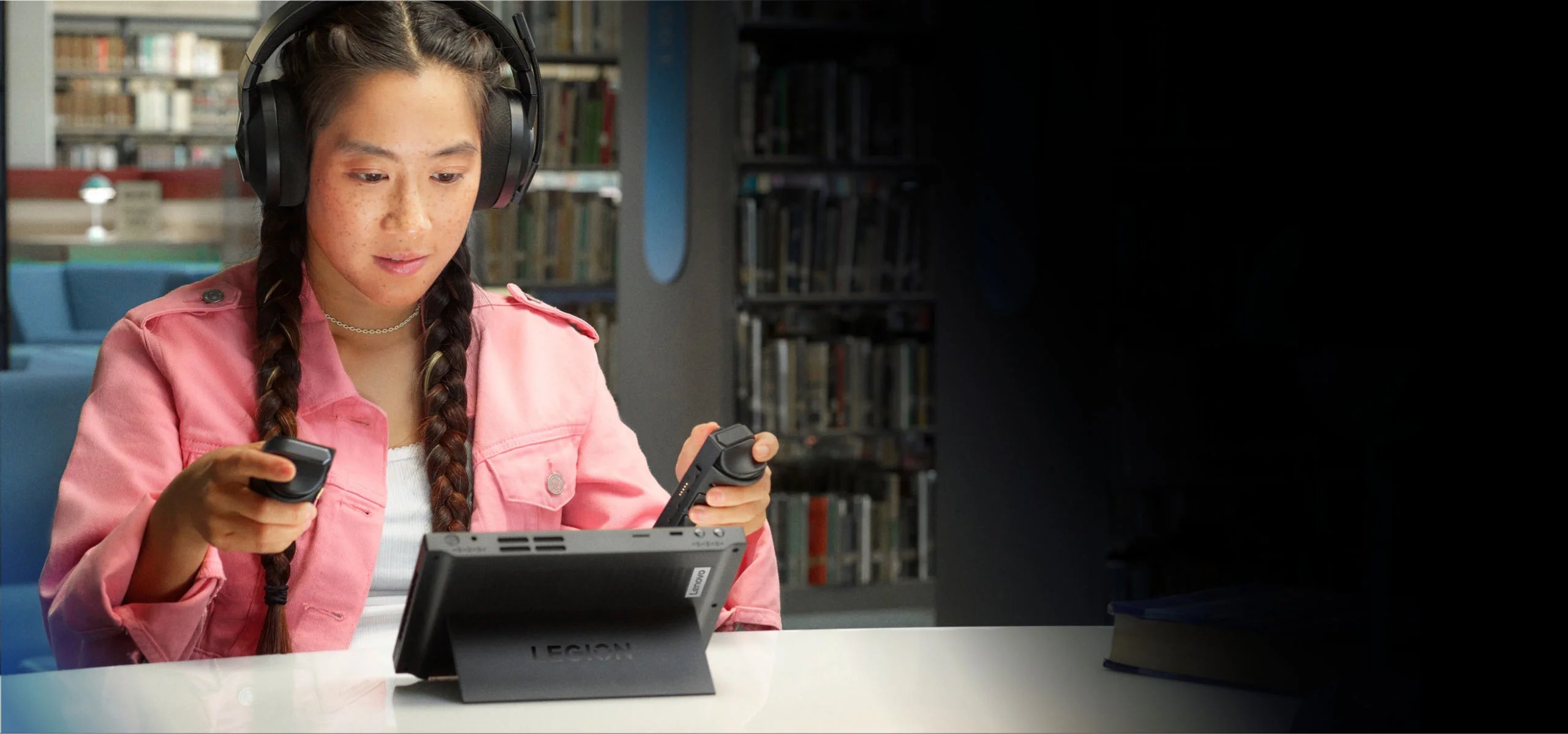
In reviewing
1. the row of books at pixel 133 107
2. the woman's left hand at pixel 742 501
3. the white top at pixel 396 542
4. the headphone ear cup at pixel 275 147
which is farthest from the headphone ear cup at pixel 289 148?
the row of books at pixel 133 107

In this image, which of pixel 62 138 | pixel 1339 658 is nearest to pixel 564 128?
pixel 1339 658

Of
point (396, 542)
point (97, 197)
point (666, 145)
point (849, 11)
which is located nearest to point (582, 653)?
point (396, 542)

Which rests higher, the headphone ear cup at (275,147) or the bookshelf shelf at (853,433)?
the headphone ear cup at (275,147)

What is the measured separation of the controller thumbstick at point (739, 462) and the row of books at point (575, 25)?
2631 mm

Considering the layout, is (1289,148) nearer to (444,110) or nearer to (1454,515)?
(1454,515)

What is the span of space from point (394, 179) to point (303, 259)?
6.8 inches

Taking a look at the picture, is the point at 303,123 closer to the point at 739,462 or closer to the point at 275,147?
the point at 275,147

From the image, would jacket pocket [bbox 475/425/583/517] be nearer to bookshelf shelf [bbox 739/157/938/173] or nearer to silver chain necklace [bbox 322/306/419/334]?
silver chain necklace [bbox 322/306/419/334]

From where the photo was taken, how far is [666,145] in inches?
131

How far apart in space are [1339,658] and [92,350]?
282cm

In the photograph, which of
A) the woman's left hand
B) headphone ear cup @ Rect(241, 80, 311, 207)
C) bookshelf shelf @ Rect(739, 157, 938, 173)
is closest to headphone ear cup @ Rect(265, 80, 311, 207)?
headphone ear cup @ Rect(241, 80, 311, 207)

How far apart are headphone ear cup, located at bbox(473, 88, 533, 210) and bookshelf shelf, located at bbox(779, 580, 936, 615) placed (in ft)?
7.78

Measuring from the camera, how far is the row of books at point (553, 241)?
136 inches

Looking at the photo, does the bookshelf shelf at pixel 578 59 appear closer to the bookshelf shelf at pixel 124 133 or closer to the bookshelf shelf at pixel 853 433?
the bookshelf shelf at pixel 853 433
